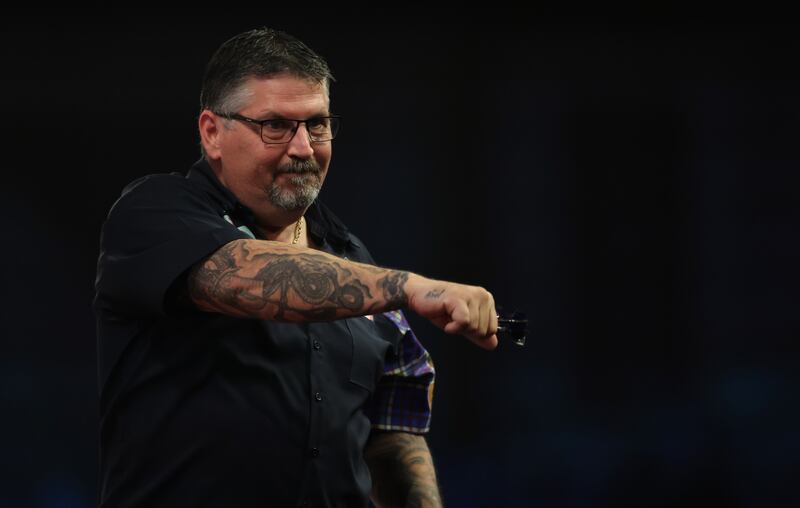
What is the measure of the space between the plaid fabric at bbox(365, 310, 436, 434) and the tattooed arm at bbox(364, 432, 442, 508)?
0.11 feet

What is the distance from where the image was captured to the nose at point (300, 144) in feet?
5.78

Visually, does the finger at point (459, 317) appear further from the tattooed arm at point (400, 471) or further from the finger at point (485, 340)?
the tattooed arm at point (400, 471)

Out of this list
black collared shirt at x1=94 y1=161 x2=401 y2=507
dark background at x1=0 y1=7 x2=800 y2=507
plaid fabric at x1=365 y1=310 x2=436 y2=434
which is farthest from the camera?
dark background at x1=0 y1=7 x2=800 y2=507

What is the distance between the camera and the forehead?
1753 millimetres

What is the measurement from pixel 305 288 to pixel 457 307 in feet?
0.72

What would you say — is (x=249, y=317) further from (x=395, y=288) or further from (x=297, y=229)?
(x=297, y=229)

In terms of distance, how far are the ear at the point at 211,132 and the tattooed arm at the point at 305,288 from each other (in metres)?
0.39

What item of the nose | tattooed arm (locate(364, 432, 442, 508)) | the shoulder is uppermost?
the nose

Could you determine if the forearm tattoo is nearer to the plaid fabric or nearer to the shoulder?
the shoulder

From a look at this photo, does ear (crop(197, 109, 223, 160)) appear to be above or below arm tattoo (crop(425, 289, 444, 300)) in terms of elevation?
above

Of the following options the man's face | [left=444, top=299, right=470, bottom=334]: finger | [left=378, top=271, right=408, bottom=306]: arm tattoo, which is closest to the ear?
the man's face

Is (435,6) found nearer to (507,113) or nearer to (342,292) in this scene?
(507,113)

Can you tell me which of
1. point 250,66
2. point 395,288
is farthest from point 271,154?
point 395,288

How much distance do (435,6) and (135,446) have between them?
213 cm
